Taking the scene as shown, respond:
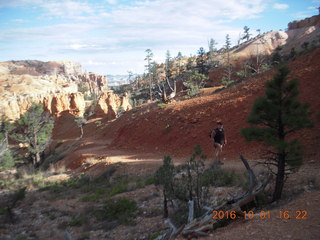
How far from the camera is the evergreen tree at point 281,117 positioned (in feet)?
14.7

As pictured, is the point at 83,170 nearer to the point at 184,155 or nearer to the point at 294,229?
the point at 184,155

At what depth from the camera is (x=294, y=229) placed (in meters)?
3.42

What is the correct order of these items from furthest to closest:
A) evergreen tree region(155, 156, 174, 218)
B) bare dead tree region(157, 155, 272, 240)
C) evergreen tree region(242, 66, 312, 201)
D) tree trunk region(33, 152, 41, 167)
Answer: tree trunk region(33, 152, 41, 167)
evergreen tree region(155, 156, 174, 218)
evergreen tree region(242, 66, 312, 201)
bare dead tree region(157, 155, 272, 240)

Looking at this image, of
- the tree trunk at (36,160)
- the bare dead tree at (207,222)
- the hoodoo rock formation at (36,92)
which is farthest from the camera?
Result: the hoodoo rock formation at (36,92)

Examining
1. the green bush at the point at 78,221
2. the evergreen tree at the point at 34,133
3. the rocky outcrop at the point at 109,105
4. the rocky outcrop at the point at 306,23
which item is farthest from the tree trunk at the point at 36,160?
the rocky outcrop at the point at 306,23

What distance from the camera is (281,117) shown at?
460cm

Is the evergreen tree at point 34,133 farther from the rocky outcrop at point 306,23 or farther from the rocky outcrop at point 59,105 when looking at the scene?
the rocky outcrop at point 306,23

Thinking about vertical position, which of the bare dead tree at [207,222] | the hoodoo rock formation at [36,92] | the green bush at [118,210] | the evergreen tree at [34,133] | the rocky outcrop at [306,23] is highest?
the rocky outcrop at [306,23]

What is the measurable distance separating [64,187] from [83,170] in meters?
2.69

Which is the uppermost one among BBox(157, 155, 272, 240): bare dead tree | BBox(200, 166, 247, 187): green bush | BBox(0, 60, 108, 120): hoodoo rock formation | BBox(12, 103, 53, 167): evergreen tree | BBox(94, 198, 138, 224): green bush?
BBox(0, 60, 108, 120): hoodoo rock formation

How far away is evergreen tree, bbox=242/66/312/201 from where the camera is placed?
4.48 meters

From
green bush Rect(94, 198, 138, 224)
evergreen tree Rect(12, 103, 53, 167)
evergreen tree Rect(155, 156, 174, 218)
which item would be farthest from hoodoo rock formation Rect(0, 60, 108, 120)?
evergreen tree Rect(155, 156, 174, 218)

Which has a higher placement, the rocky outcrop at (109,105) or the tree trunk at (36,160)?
the rocky outcrop at (109,105)

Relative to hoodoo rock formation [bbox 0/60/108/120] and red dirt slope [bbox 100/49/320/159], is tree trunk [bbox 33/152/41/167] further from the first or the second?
hoodoo rock formation [bbox 0/60/108/120]
